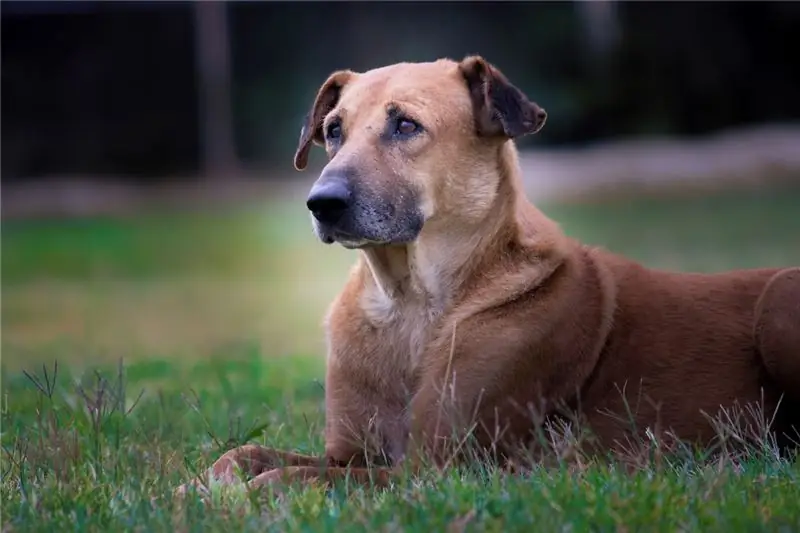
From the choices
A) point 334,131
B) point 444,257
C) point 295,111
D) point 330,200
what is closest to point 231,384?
point 334,131

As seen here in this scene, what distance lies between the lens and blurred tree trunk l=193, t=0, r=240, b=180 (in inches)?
945

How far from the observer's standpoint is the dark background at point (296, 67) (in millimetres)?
22984

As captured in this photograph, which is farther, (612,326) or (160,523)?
(612,326)

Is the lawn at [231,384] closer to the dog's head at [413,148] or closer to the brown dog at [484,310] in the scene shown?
the brown dog at [484,310]

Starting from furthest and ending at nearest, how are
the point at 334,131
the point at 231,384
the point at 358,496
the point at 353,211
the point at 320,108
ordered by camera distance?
the point at 231,384 < the point at 320,108 < the point at 334,131 < the point at 353,211 < the point at 358,496

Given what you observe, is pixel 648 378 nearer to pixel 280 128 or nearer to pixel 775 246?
pixel 775 246

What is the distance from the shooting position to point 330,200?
4652 mm

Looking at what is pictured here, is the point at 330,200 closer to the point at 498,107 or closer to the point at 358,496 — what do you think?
the point at 498,107

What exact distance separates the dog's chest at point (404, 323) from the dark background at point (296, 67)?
57.1ft

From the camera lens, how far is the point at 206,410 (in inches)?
251

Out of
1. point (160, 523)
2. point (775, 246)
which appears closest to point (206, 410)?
point (160, 523)

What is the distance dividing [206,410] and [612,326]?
7.45 ft

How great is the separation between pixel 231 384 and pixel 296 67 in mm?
17055

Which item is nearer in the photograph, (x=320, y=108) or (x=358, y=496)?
(x=358, y=496)
